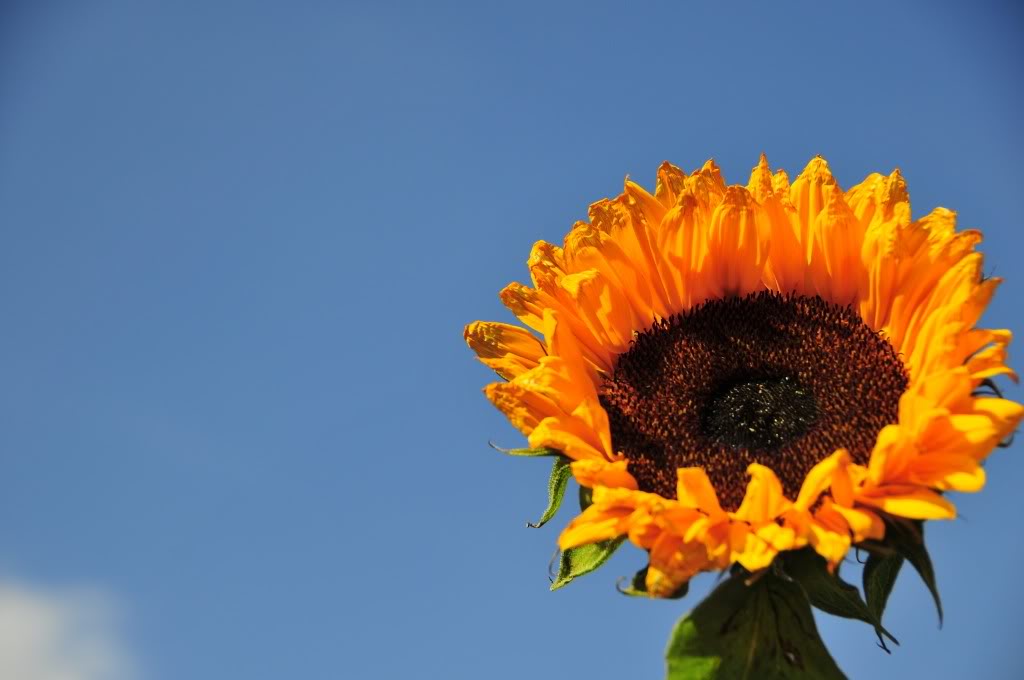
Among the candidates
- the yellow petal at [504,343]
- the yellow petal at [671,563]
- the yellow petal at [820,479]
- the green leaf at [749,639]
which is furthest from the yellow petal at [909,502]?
the yellow petal at [504,343]

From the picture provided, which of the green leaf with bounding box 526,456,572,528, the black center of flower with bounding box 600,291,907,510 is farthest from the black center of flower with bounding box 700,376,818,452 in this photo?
the green leaf with bounding box 526,456,572,528

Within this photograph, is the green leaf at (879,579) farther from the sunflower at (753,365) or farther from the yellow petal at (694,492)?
the yellow petal at (694,492)

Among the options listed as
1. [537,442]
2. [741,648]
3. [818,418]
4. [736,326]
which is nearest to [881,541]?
[741,648]

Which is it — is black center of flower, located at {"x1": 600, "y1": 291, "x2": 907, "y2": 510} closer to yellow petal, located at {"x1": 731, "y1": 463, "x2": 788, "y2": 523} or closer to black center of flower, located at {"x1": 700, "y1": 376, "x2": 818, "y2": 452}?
black center of flower, located at {"x1": 700, "y1": 376, "x2": 818, "y2": 452}

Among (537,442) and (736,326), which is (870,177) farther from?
(537,442)

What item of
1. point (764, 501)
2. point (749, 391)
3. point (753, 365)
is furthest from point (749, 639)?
point (753, 365)

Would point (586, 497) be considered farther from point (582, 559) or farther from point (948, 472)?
point (948, 472)

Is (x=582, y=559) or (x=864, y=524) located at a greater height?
(x=582, y=559)
